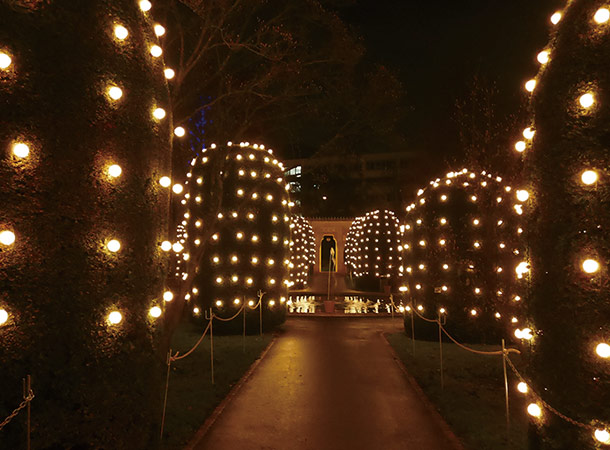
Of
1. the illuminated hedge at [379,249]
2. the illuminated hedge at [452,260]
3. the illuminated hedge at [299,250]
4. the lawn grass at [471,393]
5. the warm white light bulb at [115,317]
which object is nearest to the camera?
the warm white light bulb at [115,317]

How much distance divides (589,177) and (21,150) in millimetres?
4635

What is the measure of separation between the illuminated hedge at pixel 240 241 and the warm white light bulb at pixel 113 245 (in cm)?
877

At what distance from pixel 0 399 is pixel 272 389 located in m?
5.51

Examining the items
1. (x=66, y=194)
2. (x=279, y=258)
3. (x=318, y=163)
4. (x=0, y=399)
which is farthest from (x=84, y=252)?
(x=279, y=258)

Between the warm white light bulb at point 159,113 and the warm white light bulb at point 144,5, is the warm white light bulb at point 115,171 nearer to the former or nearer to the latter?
the warm white light bulb at point 159,113

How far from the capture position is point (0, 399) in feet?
11.0

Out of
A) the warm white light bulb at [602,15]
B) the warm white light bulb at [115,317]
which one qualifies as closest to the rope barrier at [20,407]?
the warm white light bulb at [115,317]

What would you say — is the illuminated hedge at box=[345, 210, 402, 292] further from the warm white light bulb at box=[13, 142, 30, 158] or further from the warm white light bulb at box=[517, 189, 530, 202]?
the warm white light bulb at box=[13, 142, 30, 158]

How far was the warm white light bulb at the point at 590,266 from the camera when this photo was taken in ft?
11.8

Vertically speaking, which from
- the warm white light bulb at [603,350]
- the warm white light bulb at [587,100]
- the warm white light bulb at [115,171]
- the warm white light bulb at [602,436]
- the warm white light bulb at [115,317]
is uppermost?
the warm white light bulb at [587,100]

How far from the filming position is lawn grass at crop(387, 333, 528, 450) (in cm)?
606

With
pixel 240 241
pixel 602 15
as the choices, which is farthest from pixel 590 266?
pixel 240 241

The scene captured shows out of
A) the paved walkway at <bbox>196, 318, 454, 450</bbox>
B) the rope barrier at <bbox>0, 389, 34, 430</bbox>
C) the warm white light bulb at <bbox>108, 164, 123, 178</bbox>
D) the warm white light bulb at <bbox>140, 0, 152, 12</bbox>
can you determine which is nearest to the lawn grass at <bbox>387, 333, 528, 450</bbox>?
the paved walkway at <bbox>196, 318, 454, 450</bbox>

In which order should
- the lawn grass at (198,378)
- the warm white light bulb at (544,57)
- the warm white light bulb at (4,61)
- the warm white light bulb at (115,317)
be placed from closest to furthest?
the warm white light bulb at (4,61) < the warm white light bulb at (115,317) < the warm white light bulb at (544,57) < the lawn grass at (198,378)
